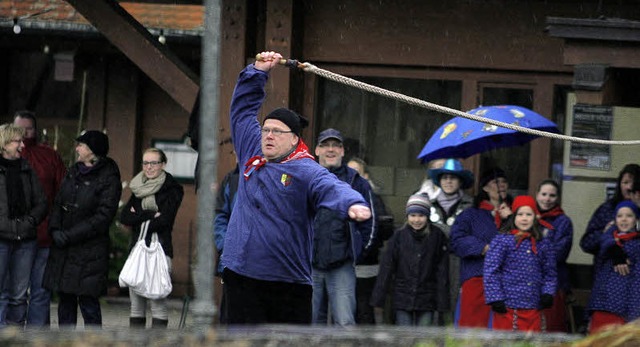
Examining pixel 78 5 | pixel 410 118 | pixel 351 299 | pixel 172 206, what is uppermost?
pixel 78 5

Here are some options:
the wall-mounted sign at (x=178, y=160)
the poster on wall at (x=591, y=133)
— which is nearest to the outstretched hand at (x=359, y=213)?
the poster on wall at (x=591, y=133)

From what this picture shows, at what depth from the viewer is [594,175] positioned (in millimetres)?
10148

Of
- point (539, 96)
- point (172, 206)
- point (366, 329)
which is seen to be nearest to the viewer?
point (366, 329)

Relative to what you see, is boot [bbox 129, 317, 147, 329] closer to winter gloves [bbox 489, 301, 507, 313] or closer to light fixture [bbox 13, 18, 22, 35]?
winter gloves [bbox 489, 301, 507, 313]

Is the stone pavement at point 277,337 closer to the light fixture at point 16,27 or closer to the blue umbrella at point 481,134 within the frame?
the blue umbrella at point 481,134

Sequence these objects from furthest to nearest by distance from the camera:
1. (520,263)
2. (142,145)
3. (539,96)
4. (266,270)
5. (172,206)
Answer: (142,145) < (539,96) < (172,206) < (520,263) < (266,270)

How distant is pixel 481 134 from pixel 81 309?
10.4 feet

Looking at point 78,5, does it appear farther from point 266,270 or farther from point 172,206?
point 266,270

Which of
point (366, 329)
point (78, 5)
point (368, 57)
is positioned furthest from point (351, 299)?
point (366, 329)

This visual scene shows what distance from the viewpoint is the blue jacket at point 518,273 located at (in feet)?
27.1

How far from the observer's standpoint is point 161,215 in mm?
9203

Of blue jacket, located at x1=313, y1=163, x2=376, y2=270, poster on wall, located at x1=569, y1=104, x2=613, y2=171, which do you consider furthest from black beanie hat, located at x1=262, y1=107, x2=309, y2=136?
poster on wall, located at x1=569, y1=104, x2=613, y2=171

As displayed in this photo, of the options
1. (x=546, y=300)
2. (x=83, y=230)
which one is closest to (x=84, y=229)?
(x=83, y=230)

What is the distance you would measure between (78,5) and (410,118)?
2950mm
